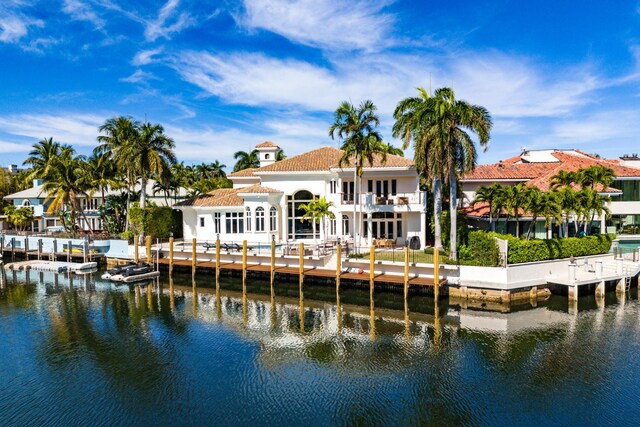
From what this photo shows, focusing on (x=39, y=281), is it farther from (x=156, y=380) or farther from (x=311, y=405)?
(x=311, y=405)

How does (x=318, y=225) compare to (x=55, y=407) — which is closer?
(x=55, y=407)

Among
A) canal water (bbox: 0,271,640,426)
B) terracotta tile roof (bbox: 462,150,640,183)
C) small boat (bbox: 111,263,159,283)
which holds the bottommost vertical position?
canal water (bbox: 0,271,640,426)

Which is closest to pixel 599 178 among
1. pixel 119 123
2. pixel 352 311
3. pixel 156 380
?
pixel 352 311

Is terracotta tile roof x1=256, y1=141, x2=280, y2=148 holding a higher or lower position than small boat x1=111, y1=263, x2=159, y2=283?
higher

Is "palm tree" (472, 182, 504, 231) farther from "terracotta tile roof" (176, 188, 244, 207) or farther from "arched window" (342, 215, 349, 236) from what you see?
"terracotta tile roof" (176, 188, 244, 207)

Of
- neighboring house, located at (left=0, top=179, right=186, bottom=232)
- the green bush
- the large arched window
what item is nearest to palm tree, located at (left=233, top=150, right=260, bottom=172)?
neighboring house, located at (left=0, top=179, right=186, bottom=232)

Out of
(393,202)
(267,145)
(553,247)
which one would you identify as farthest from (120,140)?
(553,247)
